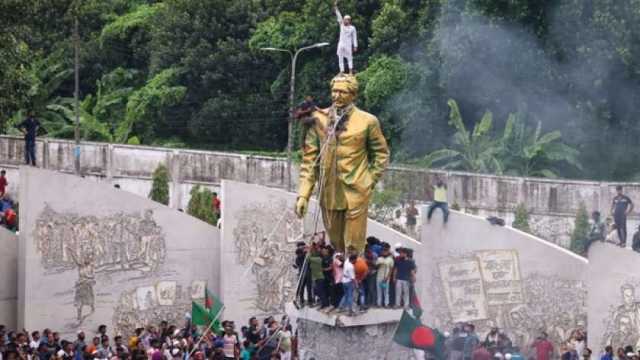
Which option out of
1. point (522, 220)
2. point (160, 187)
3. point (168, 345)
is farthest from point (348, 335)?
point (160, 187)

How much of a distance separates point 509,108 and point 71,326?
723 inches

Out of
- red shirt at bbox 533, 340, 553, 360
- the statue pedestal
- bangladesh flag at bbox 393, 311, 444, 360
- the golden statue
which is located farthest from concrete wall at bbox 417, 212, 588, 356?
the golden statue

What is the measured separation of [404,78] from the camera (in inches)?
2157

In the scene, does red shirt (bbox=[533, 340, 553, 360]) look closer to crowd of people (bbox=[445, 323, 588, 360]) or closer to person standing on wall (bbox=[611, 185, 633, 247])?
crowd of people (bbox=[445, 323, 588, 360])

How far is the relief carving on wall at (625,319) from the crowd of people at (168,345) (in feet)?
18.2

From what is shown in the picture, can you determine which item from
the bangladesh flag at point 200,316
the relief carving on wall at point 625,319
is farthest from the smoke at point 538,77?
the bangladesh flag at point 200,316

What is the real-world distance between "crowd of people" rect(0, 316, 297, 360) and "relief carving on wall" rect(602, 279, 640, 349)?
553 cm

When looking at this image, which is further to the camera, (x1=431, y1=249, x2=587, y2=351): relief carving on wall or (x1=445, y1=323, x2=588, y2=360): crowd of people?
A: (x1=431, y1=249, x2=587, y2=351): relief carving on wall

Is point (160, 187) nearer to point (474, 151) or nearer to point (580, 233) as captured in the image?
point (474, 151)

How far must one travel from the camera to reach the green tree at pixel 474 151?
5225cm

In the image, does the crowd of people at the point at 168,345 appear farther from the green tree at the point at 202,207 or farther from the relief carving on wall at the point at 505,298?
the green tree at the point at 202,207

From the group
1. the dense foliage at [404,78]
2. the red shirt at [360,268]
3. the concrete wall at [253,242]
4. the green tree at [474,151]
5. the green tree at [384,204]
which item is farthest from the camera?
the green tree at [474,151]

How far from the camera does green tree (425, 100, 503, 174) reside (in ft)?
171

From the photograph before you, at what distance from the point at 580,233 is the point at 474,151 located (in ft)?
26.1
